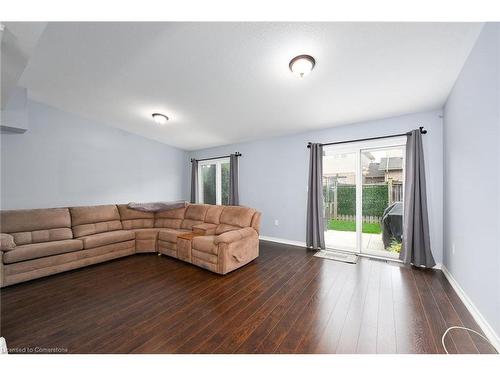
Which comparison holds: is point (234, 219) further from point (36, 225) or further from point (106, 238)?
point (36, 225)

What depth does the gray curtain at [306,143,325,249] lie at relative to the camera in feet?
12.5

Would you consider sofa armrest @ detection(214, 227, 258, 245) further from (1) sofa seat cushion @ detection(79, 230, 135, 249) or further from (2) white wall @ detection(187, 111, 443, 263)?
(1) sofa seat cushion @ detection(79, 230, 135, 249)

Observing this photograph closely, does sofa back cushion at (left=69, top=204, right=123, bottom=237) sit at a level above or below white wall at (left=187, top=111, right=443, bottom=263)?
below

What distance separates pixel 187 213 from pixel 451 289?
170 inches

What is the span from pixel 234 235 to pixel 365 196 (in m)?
2.58

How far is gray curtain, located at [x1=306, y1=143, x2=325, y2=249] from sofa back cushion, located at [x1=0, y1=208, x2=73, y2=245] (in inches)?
170

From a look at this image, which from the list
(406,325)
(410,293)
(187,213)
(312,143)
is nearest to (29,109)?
(187,213)

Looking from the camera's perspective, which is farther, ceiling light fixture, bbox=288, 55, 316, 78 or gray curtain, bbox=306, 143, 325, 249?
gray curtain, bbox=306, 143, 325, 249

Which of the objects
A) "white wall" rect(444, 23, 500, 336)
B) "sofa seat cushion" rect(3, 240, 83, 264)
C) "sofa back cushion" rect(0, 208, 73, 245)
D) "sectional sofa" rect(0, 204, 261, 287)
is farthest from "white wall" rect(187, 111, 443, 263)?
"sofa back cushion" rect(0, 208, 73, 245)

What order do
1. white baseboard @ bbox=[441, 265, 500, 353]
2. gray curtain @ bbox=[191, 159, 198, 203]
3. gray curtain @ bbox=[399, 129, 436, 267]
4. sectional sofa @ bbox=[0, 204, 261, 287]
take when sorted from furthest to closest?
gray curtain @ bbox=[191, 159, 198, 203] → gray curtain @ bbox=[399, 129, 436, 267] → sectional sofa @ bbox=[0, 204, 261, 287] → white baseboard @ bbox=[441, 265, 500, 353]

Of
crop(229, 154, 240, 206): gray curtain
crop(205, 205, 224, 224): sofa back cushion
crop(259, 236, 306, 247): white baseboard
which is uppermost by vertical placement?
crop(229, 154, 240, 206): gray curtain

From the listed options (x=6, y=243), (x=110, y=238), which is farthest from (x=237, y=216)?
(x=6, y=243)
